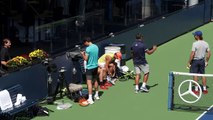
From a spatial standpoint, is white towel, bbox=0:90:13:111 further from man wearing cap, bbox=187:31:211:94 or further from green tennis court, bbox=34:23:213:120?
man wearing cap, bbox=187:31:211:94

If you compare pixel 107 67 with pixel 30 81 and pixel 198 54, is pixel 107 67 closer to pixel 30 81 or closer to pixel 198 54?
pixel 30 81

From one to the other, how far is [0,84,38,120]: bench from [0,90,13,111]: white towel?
0.15m

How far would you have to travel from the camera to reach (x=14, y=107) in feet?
45.2

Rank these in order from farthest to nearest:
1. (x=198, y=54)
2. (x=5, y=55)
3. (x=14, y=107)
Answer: (x=198, y=54) < (x=5, y=55) < (x=14, y=107)

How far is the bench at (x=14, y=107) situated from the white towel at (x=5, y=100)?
155 mm

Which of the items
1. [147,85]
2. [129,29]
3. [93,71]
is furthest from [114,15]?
[93,71]

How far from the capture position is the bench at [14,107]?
1323 cm

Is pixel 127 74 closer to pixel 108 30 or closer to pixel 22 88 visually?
pixel 108 30

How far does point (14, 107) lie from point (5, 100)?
287mm

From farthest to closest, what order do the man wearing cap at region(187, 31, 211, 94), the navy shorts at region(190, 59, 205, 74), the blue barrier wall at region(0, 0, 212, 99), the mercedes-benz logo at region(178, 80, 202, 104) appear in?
the navy shorts at region(190, 59, 205, 74), the man wearing cap at region(187, 31, 211, 94), the blue barrier wall at region(0, 0, 212, 99), the mercedes-benz logo at region(178, 80, 202, 104)

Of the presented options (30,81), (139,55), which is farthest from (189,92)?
(30,81)

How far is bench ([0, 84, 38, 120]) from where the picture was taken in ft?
43.4

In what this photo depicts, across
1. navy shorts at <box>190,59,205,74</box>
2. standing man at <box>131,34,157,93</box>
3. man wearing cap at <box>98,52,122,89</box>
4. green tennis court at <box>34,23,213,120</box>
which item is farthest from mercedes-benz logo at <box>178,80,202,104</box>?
man wearing cap at <box>98,52,122,89</box>

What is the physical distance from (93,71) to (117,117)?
5.76ft
